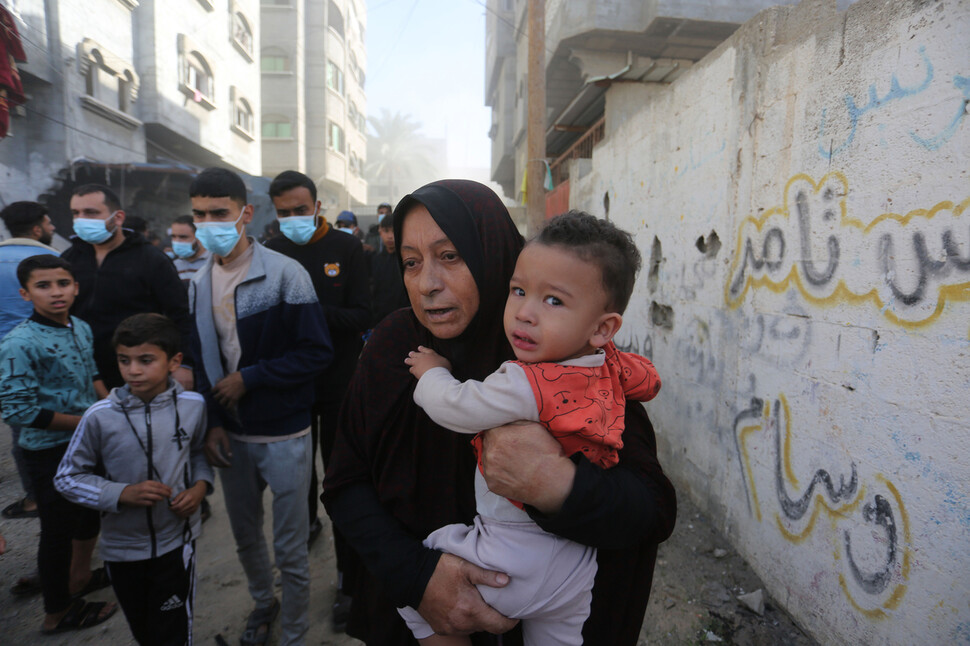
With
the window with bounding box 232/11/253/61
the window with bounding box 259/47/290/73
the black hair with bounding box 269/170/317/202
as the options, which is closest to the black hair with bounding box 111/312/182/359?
the black hair with bounding box 269/170/317/202

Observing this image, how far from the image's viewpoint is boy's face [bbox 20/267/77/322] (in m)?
2.60

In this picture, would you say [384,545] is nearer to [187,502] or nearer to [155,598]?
[187,502]

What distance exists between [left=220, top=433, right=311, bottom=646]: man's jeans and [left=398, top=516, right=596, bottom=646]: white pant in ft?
4.51

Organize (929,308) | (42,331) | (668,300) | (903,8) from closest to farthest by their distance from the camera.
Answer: (929,308)
(903,8)
(42,331)
(668,300)

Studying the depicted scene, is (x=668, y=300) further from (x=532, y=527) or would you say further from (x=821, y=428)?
(x=532, y=527)

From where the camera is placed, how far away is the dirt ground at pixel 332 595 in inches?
102

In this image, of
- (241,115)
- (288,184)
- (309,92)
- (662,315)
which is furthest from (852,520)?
(309,92)

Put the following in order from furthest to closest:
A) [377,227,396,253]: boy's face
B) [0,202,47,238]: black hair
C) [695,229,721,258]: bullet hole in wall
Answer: [377,227,396,253]: boy's face → [0,202,47,238]: black hair → [695,229,721,258]: bullet hole in wall

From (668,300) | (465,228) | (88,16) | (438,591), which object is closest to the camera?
(438,591)

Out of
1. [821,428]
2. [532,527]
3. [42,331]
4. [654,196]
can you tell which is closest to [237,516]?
[42,331]

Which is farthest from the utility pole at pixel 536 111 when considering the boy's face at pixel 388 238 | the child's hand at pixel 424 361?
the child's hand at pixel 424 361

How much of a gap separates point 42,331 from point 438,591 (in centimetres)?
270

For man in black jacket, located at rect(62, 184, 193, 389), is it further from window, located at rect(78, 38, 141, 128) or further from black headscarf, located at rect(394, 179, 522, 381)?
window, located at rect(78, 38, 141, 128)

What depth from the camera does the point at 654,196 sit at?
441 cm
